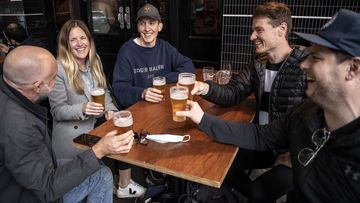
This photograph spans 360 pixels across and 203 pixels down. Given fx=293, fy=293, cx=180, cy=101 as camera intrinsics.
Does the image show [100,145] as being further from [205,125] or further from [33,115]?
[205,125]

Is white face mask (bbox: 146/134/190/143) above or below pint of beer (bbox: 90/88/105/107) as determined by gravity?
below

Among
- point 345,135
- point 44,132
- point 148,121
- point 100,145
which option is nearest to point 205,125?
point 148,121

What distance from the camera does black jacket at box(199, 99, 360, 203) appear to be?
42.8 inches

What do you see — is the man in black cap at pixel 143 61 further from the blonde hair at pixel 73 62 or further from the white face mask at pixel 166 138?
the white face mask at pixel 166 138

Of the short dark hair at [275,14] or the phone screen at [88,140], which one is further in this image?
the short dark hair at [275,14]

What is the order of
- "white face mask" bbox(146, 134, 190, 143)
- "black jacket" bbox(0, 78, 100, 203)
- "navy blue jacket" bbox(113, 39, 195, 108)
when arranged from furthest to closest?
1. "navy blue jacket" bbox(113, 39, 195, 108)
2. "white face mask" bbox(146, 134, 190, 143)
3. "black jacket" bbox(0, 78, 100, 203)

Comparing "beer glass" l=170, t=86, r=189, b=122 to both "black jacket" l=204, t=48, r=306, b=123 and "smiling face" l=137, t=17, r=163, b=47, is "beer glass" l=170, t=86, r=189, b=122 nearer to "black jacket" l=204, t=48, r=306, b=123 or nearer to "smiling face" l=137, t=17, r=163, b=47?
"black jacket" l=204, t=48, r=306, b=123

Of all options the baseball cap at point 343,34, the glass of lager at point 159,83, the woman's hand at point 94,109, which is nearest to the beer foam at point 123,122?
the woman's hand at point 94,109

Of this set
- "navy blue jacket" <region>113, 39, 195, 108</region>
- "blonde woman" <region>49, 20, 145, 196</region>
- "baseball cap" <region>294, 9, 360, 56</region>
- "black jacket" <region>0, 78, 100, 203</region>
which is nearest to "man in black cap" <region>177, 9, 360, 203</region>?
"baseball cap" <region>294, 9, 360, 56</region>

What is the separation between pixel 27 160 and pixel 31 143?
0.07 m

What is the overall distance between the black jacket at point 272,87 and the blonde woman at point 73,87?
0.79 meters

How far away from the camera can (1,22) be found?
5.11 m

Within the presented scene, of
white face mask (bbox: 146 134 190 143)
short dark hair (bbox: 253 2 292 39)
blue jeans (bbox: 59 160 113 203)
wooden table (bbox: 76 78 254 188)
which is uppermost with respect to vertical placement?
short dark hair (bbox: 253 2 292 39)

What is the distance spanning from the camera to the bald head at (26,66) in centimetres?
128
